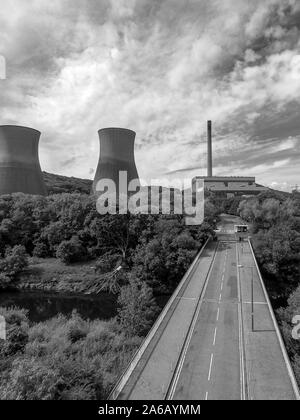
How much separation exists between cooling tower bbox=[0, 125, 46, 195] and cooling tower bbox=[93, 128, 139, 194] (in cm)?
841

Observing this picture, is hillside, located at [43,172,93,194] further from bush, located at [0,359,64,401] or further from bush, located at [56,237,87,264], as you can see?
bush, located at [0,359,64,401]

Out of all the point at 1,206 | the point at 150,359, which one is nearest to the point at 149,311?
the point at 150,359

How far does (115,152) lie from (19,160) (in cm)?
1191

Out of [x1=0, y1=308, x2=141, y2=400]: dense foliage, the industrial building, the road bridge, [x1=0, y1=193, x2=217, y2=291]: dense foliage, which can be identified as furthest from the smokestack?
[x1=0, y1=308, x2=141, y2=400]: dense foliage

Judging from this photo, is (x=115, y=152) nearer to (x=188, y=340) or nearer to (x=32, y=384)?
(x=188, y=340)

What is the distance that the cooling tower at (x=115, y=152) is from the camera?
3844 centimetres

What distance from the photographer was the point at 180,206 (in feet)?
124

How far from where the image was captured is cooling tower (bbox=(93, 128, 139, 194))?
3844 cm

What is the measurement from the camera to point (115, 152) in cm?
3869

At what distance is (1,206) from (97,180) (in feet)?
42.5

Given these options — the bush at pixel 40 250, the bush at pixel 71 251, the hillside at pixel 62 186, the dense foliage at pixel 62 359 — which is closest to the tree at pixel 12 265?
the bush at pixel 71 251
